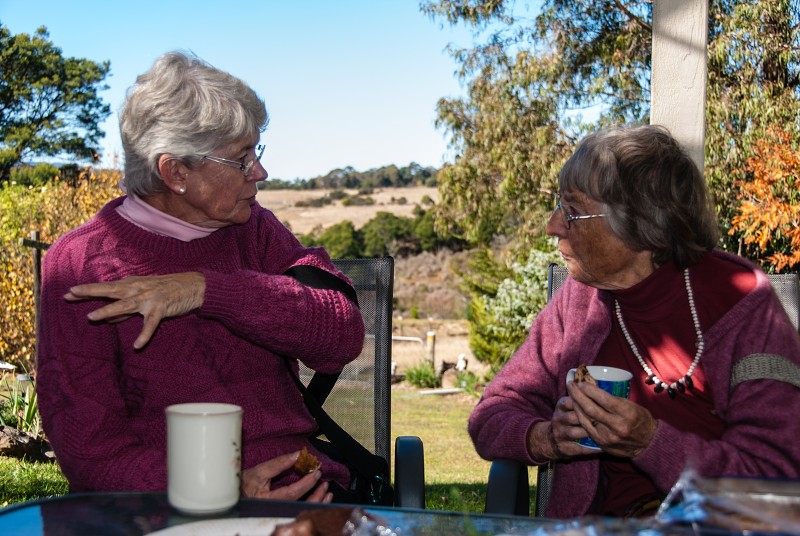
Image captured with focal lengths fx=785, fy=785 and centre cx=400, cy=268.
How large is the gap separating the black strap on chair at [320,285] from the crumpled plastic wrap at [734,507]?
1130mm

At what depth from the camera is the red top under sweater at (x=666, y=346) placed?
5.84 ft

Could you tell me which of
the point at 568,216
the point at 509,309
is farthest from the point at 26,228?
the point at 568,216

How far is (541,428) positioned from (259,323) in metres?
0.68

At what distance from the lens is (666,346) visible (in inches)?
72.6

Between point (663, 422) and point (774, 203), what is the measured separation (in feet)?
21.2

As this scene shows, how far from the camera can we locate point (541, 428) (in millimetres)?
1793

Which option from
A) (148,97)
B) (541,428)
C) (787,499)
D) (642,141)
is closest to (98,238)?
(148,97)

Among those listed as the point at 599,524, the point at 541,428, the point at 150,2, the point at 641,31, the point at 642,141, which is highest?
the point at 150,2

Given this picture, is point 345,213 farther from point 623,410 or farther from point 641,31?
point 623,410

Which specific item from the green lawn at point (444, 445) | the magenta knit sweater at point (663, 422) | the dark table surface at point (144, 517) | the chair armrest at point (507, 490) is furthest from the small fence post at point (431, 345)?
the dark table surface at point (144, 517)

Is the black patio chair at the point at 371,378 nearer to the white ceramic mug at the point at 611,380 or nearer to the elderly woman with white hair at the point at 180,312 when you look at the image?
the elderly woman with white hair at the point at 180,312

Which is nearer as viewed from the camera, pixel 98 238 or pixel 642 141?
pixel 98 238

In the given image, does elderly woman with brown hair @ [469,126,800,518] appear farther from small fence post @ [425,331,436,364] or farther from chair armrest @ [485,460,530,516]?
small fence post @ [425,331,436,364]

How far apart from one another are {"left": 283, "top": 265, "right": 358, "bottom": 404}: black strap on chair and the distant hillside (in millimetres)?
38931
